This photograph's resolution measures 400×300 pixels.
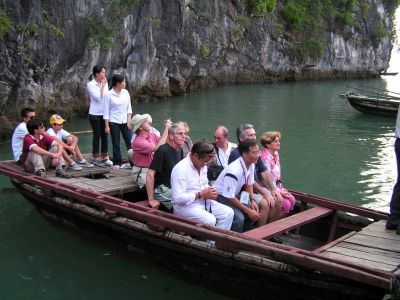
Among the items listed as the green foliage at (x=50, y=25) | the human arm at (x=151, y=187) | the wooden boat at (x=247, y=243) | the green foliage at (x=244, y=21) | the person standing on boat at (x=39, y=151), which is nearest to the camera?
the wooden boat at (x=247, y=243)

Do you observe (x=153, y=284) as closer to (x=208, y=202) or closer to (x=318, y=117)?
(x=208, y=202)

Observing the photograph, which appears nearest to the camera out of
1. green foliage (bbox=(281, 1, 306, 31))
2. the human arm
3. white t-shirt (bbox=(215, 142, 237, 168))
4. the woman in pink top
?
the human arm

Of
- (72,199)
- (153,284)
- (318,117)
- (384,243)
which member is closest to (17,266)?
(72,199)

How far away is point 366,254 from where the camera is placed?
4.98 metres

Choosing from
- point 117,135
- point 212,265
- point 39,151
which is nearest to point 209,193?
point 212,265

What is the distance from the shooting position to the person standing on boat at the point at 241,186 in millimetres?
5855

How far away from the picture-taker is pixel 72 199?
6.84 meters

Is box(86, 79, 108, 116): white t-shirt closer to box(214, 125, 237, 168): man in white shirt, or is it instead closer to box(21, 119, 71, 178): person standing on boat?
box(21, 119, 71, 178): person standing on boat

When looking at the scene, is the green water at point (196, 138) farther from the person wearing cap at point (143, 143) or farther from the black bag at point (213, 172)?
the black bag at point (213, 172)

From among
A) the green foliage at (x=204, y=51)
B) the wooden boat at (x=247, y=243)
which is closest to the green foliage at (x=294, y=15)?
the green foliage at (x=204, y=51)

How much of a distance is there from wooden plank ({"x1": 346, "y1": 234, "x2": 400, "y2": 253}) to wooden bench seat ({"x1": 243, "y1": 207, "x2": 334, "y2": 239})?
2.38 feet

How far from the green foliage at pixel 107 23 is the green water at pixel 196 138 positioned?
10.1 ft

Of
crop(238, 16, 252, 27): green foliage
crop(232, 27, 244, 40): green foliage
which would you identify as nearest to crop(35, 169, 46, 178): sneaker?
crop(232, 27, 244, 40): green foliage

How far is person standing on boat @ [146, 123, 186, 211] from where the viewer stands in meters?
6.25
